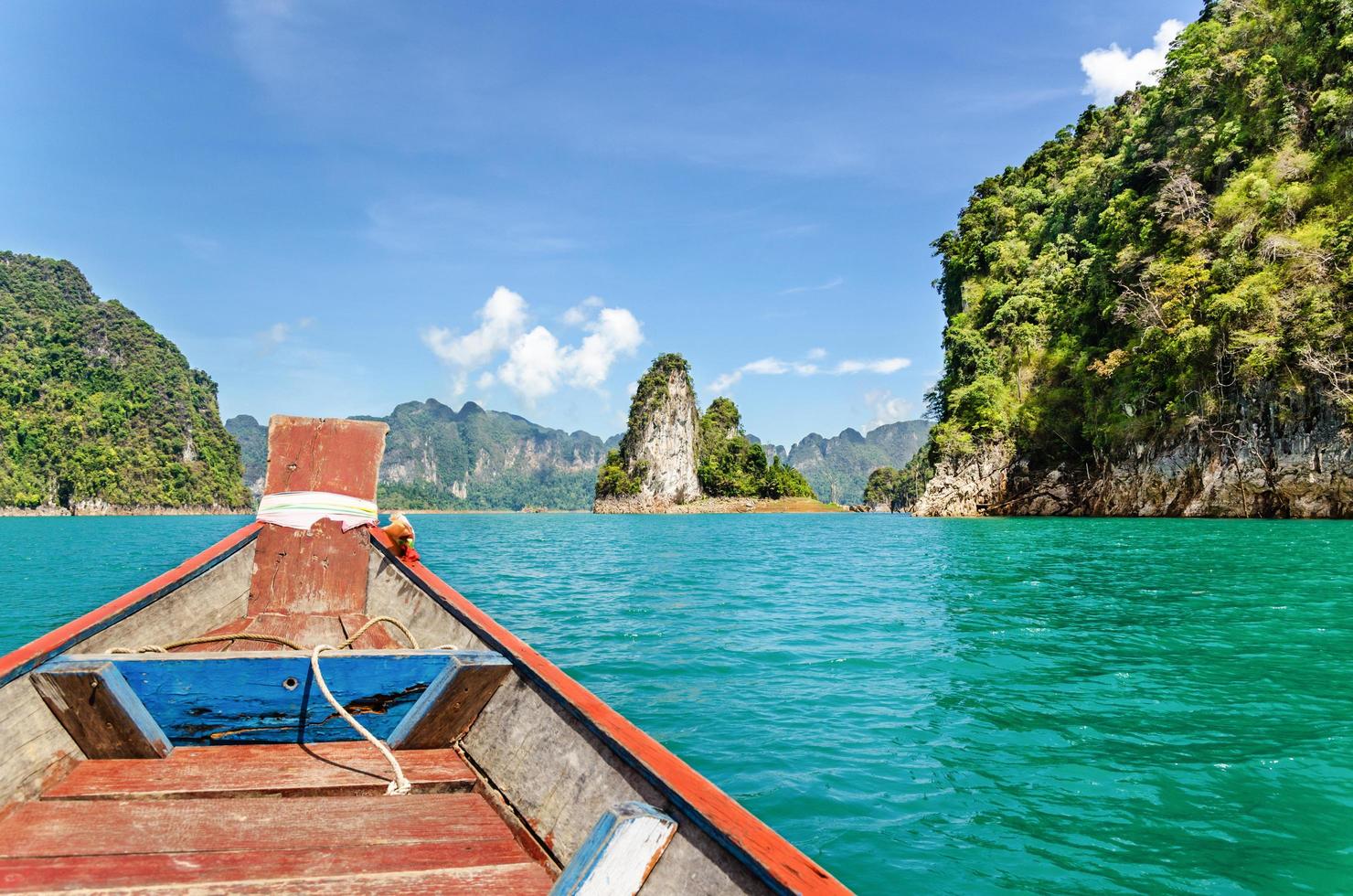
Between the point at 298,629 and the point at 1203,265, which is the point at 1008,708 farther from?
the point at 1203,265

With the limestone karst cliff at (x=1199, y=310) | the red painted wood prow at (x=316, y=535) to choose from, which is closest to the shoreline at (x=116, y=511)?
the limestone karst cliff at (x=1199, y=310)

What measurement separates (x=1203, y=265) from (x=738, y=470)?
284ft

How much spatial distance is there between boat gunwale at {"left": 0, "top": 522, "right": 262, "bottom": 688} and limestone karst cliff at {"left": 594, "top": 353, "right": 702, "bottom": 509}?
352 ft

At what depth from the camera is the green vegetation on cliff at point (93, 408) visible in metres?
98.6

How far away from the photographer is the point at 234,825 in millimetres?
2387

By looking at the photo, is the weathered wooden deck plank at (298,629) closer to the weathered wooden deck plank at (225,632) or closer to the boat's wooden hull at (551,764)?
the weathered wooden deck plank at (225,632)

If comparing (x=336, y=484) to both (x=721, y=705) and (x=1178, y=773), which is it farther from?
(x=1178, y=773)

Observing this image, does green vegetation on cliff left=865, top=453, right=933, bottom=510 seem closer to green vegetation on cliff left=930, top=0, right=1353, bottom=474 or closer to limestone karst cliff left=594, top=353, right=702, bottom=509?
limestone karst cliff left=594, top=353, right=702, bottom=509

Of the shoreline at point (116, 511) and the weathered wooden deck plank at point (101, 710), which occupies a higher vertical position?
the weathered wooden deck plank at point (101, 710)

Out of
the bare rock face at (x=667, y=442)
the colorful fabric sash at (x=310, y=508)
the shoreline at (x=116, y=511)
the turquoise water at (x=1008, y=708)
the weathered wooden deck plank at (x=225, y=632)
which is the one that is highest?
the bare rock face at (x=667, y=442)

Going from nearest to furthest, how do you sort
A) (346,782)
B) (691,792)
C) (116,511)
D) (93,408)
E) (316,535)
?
(691,792) < (346,782) < (316,535) < (116,511) < (93,408)

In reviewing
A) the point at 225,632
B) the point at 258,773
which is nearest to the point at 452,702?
the point at 258,773

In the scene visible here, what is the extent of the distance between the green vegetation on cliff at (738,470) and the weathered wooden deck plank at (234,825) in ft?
371

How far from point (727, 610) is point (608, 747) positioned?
10.1 meters
